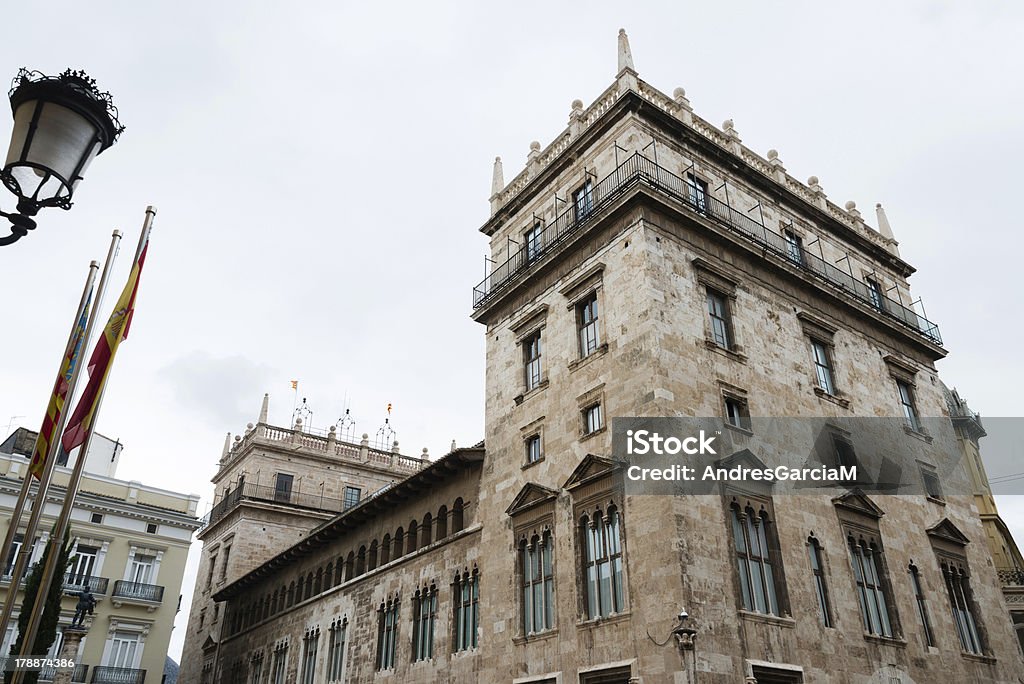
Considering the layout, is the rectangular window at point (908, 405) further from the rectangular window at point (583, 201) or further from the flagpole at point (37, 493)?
the flagpole at point (37, 493)

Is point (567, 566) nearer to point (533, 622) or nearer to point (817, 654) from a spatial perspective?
point (533, 622)

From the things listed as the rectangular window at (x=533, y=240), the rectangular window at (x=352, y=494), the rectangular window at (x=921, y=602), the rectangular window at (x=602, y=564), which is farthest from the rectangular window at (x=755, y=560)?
the rectangular window at (x=352, y=494)

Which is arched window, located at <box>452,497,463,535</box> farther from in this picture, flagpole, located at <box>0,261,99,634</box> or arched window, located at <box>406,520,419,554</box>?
flagpole, located at <box>0,261,99,634</box>

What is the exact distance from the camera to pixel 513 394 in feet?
87.5

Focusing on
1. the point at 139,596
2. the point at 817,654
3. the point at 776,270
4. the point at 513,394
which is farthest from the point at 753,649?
the point at 139,596

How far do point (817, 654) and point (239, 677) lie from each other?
33.6 meters

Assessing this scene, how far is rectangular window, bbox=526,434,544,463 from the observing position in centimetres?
2447

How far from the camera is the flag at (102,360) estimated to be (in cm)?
1111

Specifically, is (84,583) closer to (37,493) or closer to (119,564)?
(119,564)

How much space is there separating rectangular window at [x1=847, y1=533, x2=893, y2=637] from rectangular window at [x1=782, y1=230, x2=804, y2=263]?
10584 mm

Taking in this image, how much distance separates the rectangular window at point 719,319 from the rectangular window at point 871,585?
7011 mm

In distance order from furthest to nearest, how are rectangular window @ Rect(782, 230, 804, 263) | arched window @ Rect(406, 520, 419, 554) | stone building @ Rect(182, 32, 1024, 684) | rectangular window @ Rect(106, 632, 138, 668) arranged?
rectangular window @ Rect(106, 632, 138, 668), arched window @ Rect(406, 520, 419, 554), rectangular window @ Rect(782, 230, 804, 263), stone building @ Rect(182, 32, 1024, 684)

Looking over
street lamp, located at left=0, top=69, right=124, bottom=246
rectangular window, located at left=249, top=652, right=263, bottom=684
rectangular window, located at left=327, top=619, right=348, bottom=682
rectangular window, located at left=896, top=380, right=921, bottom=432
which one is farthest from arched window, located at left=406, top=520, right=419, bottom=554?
street lamp, located at left=0, top=69, right=124, bottom=246

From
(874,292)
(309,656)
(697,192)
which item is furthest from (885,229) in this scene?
(309,656)
